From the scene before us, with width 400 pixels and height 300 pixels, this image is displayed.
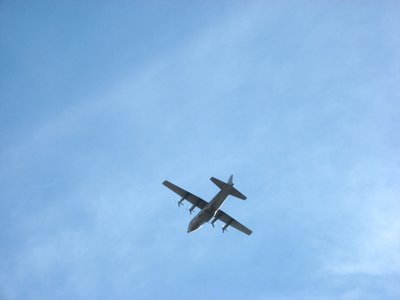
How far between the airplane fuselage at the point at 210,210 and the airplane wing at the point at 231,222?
5141 millimetres

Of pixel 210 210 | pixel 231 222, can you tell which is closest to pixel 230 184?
pixel 210 210

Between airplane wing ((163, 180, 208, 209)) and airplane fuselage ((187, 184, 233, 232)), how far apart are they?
286 cm

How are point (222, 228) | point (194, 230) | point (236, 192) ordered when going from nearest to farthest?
point (236, 192) < point (194, 230) < point (222, 228)

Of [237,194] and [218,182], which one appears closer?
[218,182]

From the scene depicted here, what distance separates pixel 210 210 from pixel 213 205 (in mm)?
1015

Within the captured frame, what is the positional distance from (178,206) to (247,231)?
1043 cm

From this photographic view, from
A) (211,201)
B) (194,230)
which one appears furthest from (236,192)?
(194,230)

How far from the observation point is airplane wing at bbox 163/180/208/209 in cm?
6372

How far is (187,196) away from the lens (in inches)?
2518

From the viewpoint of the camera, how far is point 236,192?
187 feet

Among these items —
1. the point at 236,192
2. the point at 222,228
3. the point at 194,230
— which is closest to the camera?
the point at 236,192

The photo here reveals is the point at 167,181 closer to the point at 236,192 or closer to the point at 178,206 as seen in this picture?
the point at 178,206

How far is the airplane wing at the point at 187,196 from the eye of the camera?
63.7 metres

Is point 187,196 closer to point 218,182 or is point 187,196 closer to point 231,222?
point 231,222
